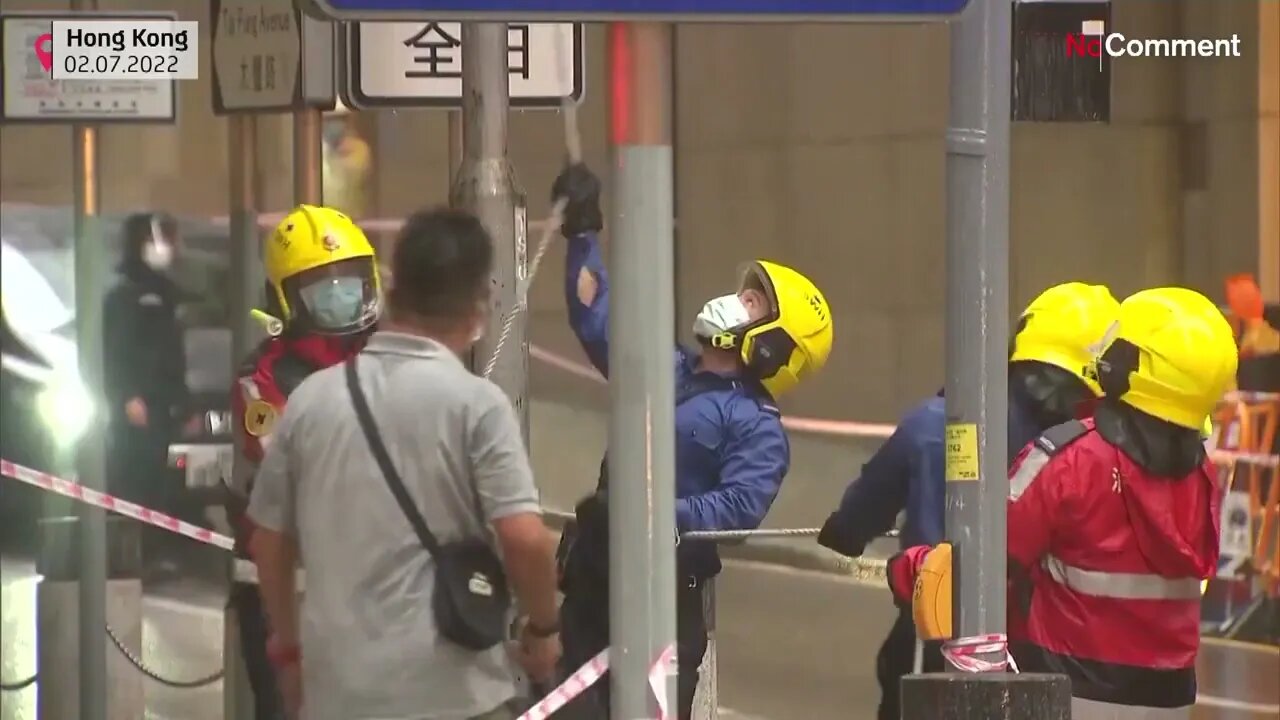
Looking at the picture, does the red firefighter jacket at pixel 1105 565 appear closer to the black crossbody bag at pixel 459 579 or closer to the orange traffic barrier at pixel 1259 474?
the black crossbody bag at pixel 459 579

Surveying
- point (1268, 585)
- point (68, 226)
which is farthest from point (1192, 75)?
point (68, 226)

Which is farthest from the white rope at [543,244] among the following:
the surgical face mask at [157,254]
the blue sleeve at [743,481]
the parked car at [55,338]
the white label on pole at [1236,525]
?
the surgical face mask at [157,254]

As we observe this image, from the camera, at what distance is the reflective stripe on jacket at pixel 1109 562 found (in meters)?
5.50

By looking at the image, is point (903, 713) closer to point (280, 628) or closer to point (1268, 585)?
point (280, 628)

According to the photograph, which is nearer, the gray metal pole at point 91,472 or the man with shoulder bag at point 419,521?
the man with shoulder bag at point 419,521

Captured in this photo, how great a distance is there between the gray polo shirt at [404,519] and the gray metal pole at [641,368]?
1.37ft

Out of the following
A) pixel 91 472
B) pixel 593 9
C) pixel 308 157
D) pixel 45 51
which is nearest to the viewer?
pixel 593 9

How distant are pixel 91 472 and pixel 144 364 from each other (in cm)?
553

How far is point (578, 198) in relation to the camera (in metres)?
6.78

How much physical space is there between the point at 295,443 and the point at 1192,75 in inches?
Answer: 486

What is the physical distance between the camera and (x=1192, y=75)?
51.7 feet

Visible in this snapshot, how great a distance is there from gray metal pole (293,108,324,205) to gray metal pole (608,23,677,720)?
399 centimetres

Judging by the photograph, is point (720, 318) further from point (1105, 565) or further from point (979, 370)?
point (979, 370)

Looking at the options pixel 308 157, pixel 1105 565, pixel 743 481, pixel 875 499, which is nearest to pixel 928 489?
pixel 875 499
